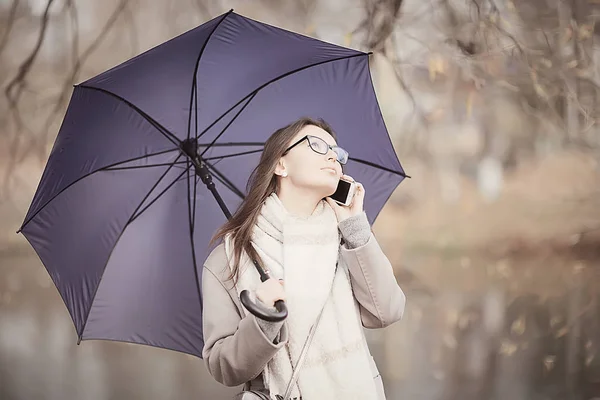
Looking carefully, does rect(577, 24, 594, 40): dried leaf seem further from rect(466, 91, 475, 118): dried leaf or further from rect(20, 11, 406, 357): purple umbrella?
rect(20, 11, 406, 357): purple umbrella

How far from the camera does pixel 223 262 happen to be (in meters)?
1.66

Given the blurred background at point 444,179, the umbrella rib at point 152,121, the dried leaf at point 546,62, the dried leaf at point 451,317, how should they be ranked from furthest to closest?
the dried leaf at point 546,62
the dried leaf at point 451,317
the blurred background at point 444,179
the umbrella rib at point 152,121

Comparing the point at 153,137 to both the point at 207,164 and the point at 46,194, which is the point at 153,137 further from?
the point at 46,194

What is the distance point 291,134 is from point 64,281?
0.69 metres

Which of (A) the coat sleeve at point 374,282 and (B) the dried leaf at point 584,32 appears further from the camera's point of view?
(B) the dried leaf at point 584,32

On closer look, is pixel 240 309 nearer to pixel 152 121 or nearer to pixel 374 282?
pixel 374 282

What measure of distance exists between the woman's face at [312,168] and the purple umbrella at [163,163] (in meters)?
A: 0.28

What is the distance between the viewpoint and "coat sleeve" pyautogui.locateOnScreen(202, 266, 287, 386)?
147 centimetres

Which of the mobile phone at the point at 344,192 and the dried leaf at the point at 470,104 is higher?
the dried leaf at the point at 470,104

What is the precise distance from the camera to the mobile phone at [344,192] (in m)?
1.66

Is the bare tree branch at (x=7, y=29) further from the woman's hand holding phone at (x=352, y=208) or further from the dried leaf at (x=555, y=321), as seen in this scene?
the dried leaf at (x=555, y=321)

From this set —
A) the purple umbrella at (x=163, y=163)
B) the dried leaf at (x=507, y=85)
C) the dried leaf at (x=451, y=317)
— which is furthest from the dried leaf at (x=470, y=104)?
the purple umbrella at (x=163, y=163)

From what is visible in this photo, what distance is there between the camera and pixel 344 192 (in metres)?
1.67

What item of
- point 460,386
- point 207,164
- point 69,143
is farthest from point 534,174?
point 69,143
